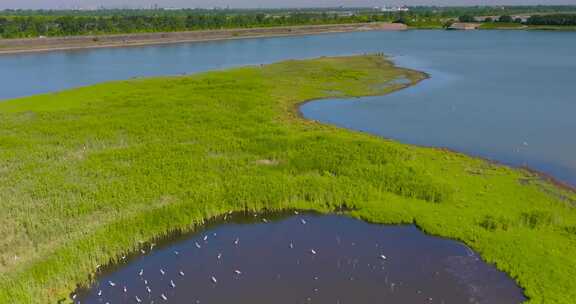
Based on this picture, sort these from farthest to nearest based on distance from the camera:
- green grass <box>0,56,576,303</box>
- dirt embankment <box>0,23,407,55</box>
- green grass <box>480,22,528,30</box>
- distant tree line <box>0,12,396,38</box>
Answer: green grass <box>480,22,528,30</box> → distant tree line <box>0,12,396,38</box> → dirt embankment <box>0,23,407,55</box> → green grass <box>0,56,576,303</box>

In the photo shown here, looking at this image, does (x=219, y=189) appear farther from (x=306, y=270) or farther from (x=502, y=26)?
(x=502, y=26)

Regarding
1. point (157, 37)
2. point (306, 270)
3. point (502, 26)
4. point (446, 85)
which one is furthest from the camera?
point (502, 26)

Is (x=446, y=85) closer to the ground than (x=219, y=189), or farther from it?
farther from it

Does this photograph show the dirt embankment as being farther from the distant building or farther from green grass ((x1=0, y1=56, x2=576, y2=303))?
green grass ((x1=0, y1=56, x2=576, y2=303))

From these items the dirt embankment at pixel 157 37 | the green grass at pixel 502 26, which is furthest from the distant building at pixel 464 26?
the dirt embankment at pixel 157 37

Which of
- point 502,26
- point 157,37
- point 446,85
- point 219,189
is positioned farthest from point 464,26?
point 219,189

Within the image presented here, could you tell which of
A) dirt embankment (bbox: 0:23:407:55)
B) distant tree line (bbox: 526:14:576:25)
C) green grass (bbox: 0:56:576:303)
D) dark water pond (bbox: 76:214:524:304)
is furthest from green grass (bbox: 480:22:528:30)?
dark water pond (bbox: 76:214:524:304)

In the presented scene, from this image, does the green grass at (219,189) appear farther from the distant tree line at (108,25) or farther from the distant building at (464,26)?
the distant building at (464,26)

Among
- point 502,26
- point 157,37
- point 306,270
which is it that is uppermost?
point 502,26
